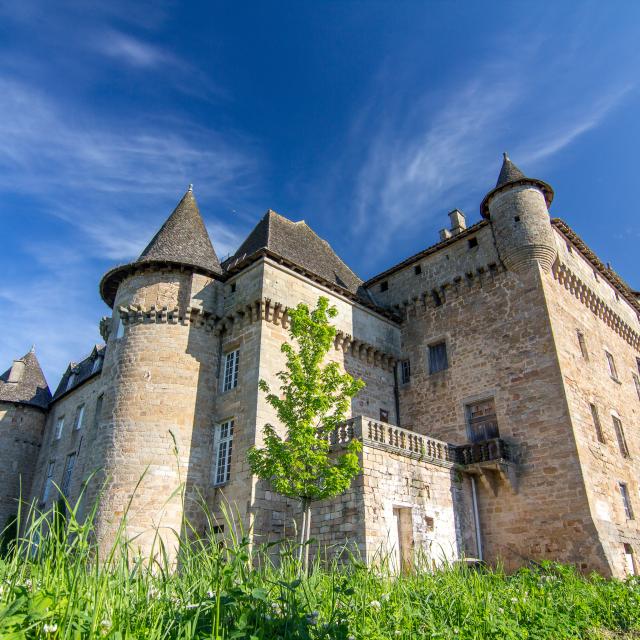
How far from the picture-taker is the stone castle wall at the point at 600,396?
14836 mm

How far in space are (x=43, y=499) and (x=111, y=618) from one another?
24774 millimetres

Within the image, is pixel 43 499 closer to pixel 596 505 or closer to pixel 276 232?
pixel 276 232

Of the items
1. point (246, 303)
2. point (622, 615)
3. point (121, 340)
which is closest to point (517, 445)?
Answer: point (622, 615)

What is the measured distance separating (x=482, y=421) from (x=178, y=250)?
453 inches

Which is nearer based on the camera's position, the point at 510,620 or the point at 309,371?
the point at 510,620

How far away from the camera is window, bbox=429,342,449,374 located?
1939cm


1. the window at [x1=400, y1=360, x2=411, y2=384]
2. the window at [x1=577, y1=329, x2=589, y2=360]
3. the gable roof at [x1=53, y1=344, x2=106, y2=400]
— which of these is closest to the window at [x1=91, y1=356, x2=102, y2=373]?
the gable roof at [x1=53, y1=344, x2=106, y2=400]

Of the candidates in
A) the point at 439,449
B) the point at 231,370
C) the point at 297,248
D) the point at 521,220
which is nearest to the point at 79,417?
the point at 231,370

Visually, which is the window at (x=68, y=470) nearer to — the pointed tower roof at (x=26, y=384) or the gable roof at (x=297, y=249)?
the pointed tower roof at (x=26, y=384)

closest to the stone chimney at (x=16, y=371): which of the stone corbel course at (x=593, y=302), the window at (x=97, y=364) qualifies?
the window at (x=97, y=364)

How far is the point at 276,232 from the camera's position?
20062 mm

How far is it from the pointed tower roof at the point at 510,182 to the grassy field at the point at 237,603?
14453 millimetres

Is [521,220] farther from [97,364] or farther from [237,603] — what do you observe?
[97,364]

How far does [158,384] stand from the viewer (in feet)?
53.1
